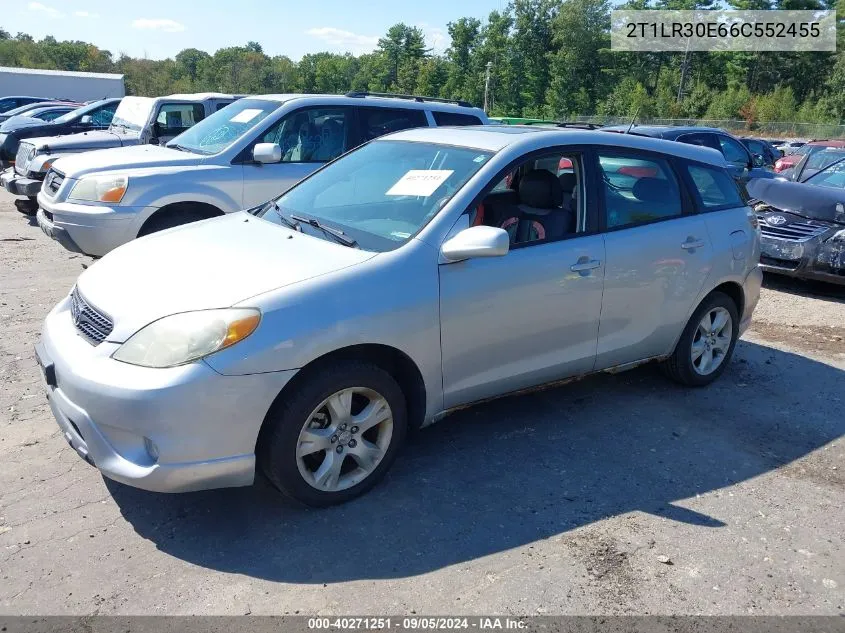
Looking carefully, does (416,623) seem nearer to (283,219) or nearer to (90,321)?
(90,321)

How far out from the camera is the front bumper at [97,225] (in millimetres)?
6395

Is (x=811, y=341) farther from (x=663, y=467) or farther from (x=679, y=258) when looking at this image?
(x=663, y=467)

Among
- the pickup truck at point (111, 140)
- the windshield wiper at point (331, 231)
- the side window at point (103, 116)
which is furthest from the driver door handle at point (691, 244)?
the side window at point (103, 116)

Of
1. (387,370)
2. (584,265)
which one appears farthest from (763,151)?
(387,370)

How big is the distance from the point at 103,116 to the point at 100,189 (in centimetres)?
880

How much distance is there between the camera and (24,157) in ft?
34.3

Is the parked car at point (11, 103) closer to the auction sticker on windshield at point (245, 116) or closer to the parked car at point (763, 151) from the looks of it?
the auction sticker on windshield at point (245, 116)

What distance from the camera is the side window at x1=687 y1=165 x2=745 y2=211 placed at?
16.0 feet

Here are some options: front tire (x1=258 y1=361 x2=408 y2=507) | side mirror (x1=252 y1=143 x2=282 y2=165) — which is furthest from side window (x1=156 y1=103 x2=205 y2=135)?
front tire (x1=258 y1=361 x2=408 y2=507)

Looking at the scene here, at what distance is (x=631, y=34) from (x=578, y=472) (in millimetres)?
72019

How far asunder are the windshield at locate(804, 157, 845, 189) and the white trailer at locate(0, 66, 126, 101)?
36.4 m

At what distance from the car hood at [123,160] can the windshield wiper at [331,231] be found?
338 centimetres

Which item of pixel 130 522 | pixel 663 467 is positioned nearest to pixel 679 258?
pixel 663 467

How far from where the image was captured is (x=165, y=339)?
2.93 metres
